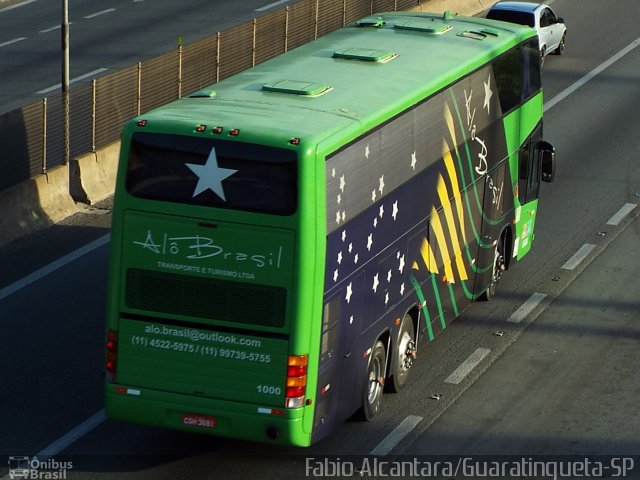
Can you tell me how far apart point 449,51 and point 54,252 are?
6.83m

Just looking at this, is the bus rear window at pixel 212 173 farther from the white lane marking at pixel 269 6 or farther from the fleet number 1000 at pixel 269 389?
the white lane marking at pixel 269 6

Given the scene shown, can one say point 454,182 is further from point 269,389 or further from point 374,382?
point 269,389

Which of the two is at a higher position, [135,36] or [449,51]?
[449,51]

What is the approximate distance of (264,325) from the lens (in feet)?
45.8

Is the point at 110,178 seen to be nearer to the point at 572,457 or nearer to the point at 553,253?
the point at 553,253

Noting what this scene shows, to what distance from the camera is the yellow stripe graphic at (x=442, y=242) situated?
1733cm

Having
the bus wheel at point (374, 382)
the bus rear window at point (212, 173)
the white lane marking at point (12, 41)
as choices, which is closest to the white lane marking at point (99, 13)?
the white lane marking at point (12, 41)

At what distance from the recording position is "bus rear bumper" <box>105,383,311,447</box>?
1407cm

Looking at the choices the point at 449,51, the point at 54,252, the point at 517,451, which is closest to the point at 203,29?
the point at 54,252

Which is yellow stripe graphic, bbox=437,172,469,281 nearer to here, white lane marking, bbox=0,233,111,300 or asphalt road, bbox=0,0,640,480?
asphalt road, bbox=0,0,640,480

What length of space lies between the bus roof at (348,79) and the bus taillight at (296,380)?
2.10m

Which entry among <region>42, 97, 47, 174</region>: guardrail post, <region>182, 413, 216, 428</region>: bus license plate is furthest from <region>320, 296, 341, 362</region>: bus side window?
<region>42, 97, 47, 174</region>: guardrail post

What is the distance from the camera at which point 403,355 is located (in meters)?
17.0

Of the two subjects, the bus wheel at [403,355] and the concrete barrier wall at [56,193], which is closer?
the bus wheel at [403,355]
